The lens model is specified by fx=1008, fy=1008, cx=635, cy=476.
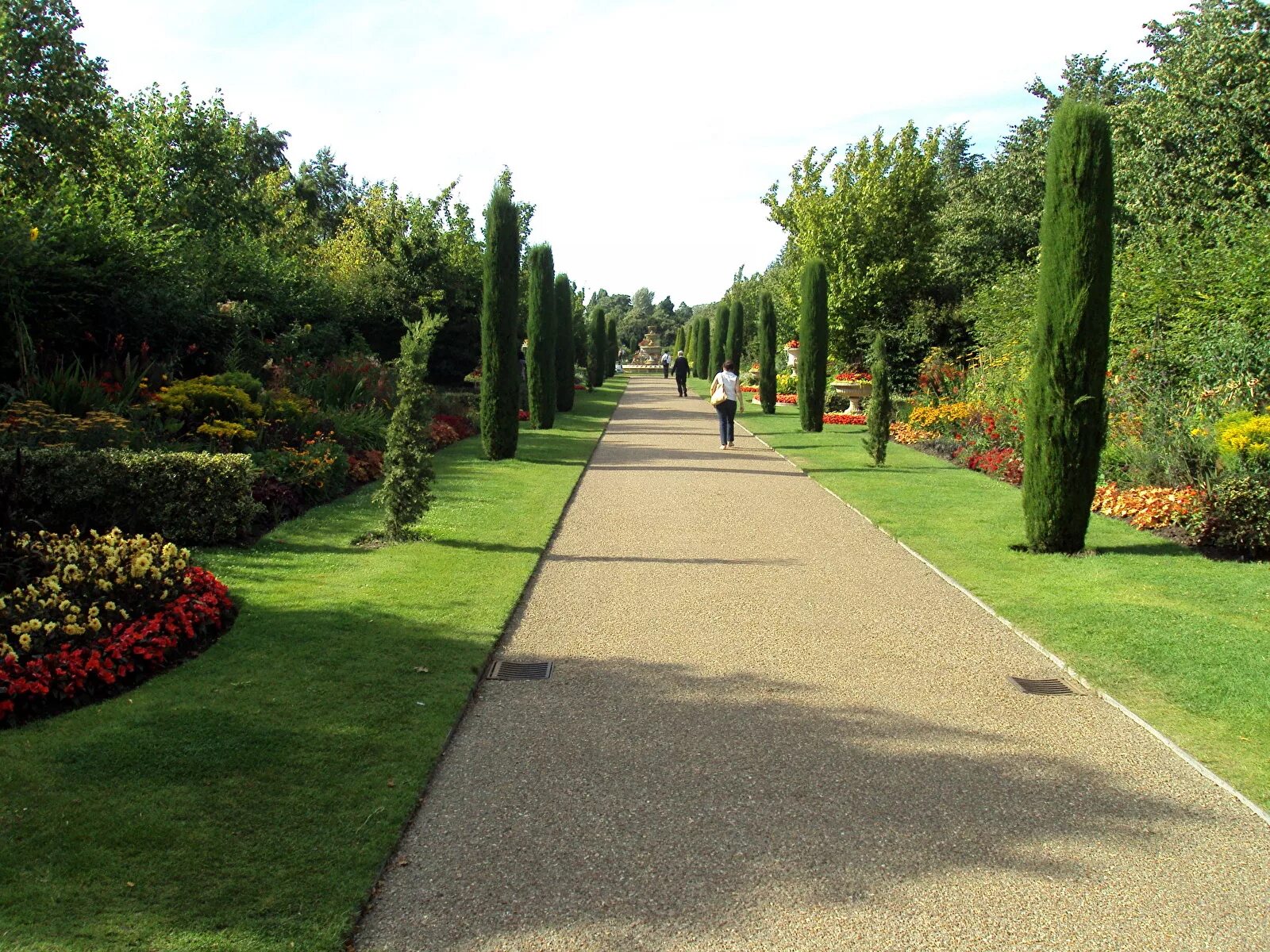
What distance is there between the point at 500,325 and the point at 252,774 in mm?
14598

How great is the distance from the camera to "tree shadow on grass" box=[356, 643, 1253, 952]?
337 cm

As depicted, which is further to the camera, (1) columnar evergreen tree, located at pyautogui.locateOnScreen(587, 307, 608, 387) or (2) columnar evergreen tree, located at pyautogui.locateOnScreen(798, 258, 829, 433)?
(1) columnar evergreen tree, located at pyautogui.locateOnScreen(587, 307, 608, 387)

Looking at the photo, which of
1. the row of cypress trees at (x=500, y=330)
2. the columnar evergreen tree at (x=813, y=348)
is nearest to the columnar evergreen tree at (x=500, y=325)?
the row of cypress trees at (x=500, y=330)

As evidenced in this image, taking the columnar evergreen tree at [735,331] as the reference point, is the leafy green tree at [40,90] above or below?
above

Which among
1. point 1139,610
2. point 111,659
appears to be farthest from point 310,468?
point 1139,610

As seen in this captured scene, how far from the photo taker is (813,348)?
2494 centimetres

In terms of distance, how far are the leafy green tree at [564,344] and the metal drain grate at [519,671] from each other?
24.7 metres

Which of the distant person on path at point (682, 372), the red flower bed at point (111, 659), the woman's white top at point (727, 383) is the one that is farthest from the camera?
the distant person on path at point (682, 372)

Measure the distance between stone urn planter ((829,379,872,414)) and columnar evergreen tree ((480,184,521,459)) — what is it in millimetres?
16212

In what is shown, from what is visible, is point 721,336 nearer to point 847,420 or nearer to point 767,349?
point 767,349

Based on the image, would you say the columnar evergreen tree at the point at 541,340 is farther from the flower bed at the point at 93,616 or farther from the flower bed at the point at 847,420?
the flower bed at the point at 93,616

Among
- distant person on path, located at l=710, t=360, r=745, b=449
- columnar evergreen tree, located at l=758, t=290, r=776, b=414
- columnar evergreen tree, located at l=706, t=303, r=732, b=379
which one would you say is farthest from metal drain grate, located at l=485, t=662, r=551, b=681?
columnar evergreen tree, located at l=706, t=303, r=732, b=379

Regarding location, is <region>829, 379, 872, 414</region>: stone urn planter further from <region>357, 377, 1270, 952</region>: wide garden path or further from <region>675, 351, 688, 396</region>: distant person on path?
<region>357, 377, 1270, 952</region>: wide garden path

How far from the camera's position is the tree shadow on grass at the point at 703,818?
133 inches
